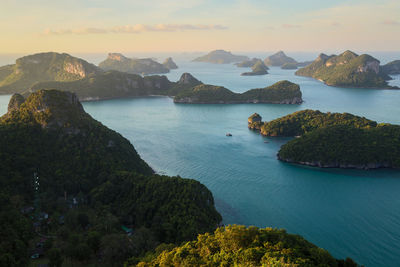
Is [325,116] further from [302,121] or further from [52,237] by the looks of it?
[52,237]

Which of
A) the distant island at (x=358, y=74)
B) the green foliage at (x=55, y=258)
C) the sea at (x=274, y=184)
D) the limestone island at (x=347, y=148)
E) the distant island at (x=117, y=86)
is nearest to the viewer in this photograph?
the green foliage at (x=55, y=258)

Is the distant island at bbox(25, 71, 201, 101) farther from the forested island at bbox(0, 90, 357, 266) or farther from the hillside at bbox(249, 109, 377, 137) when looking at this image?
the forested island at bbox(0, 90, 357, 266)

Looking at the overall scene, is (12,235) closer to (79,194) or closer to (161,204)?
(79,194)

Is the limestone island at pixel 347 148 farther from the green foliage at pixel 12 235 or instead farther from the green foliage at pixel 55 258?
the green foliage at pixel 12 235

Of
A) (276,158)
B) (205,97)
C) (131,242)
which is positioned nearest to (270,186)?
(276,158)

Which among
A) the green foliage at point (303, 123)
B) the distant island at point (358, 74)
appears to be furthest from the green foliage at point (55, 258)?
the distant island at point (358, 74)

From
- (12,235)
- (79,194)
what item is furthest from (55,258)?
(79,194)

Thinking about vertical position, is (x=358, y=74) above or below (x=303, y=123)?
above
